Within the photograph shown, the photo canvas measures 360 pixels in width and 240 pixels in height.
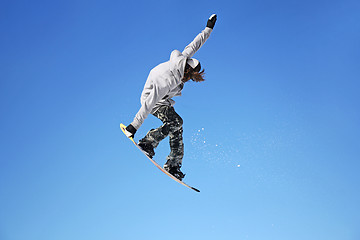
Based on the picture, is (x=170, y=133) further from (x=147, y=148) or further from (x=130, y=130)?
(x=130, y=130)

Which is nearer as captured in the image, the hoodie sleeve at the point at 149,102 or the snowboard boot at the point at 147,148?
the hoodie sleeve at the point at 149,102

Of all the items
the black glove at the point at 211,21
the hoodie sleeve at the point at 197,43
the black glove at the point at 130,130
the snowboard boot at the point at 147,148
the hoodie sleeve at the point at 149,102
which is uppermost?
the black glove at the point at 211,21

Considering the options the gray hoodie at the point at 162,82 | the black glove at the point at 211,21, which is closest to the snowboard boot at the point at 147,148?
the gray hoodie at the point at 162,82

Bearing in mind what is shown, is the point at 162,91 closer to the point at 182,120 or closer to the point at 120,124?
the point at 182,120

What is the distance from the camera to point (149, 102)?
202 inches

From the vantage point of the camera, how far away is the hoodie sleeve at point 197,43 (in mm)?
5398

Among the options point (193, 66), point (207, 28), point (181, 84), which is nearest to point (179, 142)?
point (181, 84)

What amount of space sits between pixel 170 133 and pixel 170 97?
54cm

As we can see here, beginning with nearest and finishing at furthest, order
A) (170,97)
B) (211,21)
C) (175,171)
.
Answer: (170,97)
(211,21)
(175,171)

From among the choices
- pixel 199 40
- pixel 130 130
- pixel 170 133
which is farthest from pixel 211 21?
pixel 130 130

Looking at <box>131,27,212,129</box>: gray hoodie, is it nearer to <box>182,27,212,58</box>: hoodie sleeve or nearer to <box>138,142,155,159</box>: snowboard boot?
<box>182,27,212,58</box>: hoodie sleeve

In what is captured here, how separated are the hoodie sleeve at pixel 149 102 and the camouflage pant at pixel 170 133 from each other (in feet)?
1.37

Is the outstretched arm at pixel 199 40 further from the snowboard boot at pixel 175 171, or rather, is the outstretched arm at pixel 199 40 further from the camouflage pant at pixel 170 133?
the snowboard boot at pixel 175 171

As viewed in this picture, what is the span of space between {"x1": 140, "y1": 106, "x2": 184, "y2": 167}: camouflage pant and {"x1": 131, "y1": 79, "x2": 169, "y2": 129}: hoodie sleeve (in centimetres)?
42
